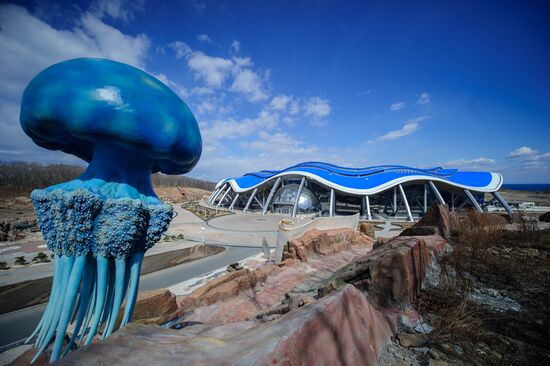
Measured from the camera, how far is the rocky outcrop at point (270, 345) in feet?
4.01

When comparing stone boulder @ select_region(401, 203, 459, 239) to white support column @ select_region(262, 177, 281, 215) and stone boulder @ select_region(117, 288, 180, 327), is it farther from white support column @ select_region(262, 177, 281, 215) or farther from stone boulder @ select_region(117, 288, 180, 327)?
white support column @ select_region(262, 177, 281, 215)

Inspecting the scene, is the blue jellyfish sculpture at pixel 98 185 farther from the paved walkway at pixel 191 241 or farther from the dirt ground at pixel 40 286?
the paved walkway at pixel 191 241

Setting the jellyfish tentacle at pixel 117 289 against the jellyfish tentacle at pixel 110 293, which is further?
the jellyfish tentacle at pixel 110 293

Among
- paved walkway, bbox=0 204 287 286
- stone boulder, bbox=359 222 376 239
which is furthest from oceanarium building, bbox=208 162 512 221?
stone boulder, bbox=359 222 376 239

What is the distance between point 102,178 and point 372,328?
3113 mm

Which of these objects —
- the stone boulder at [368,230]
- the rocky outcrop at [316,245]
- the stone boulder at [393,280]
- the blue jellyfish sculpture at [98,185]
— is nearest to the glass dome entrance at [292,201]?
the stone boulder at [368,230]

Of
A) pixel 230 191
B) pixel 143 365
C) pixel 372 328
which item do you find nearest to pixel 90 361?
pixel 143 365

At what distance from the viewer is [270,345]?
131cm

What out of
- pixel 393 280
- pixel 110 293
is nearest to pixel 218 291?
pixel 110 293

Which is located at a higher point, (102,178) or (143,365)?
(102,178)

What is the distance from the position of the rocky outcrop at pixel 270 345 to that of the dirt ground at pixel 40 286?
8.79 metres

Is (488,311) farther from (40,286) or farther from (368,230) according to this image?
(40,286)

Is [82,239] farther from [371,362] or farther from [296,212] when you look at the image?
[296,212]

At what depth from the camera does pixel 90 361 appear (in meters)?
1.12
